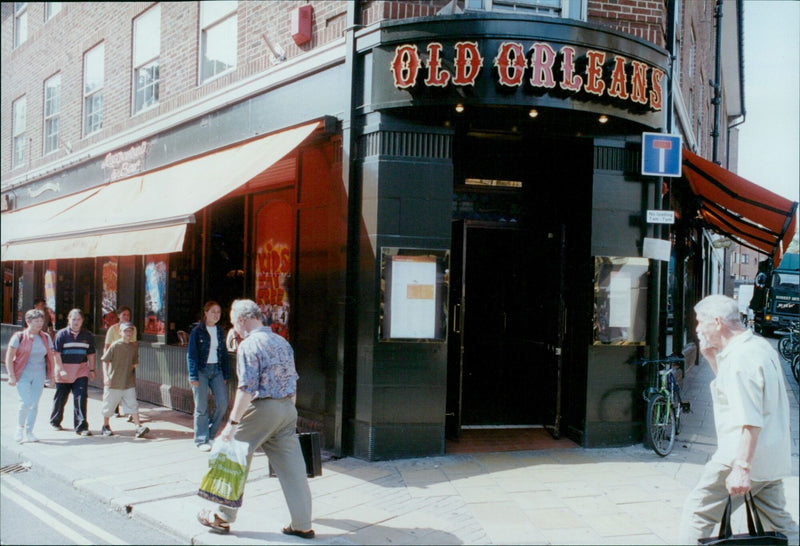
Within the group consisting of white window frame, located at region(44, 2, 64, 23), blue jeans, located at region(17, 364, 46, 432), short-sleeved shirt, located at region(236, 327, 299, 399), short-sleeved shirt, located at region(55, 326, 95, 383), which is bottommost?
blue jeans, located at region(17, 364, 46, 432)

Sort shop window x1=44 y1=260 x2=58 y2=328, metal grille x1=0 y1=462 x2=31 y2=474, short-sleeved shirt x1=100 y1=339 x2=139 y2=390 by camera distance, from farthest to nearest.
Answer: shop window x1=44 y1=260 x2=58 y2=328
short-sleeved shirt x1=100 y1=339 x2=139 y2=390
metal grille x1=0 y1=462 x2=31 y2=474

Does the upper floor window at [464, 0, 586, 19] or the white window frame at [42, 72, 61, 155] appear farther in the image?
the white window frame at [42, 72, 61, 155]

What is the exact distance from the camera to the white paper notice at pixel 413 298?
7.31m

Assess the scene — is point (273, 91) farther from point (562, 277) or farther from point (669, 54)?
point (669, 54)

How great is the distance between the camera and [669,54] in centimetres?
810

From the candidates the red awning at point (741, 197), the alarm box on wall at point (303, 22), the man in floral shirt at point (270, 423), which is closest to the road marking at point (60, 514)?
the man in floral shirt at point (270, 423)

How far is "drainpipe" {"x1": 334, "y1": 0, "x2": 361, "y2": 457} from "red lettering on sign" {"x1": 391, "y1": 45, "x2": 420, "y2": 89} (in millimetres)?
578

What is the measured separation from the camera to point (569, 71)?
7074 millimetres

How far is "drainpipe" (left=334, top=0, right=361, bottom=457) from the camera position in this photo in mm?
7402

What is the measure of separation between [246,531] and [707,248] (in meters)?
17.8

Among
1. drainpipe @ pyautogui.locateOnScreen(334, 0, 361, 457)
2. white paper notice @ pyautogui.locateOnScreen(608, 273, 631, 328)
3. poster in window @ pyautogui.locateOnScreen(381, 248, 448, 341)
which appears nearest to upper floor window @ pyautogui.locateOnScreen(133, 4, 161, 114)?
drainpipe @ pyautogui.locateOnScreen(334, 0, 361, 457)

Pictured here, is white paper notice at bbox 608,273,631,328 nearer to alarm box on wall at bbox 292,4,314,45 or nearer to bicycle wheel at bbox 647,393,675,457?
bicycle wheel at bbox 647,393,675,457

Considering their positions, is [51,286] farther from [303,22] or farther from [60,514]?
[60,514]

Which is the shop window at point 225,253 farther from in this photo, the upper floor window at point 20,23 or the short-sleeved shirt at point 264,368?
the upper floor window at point 20,23
